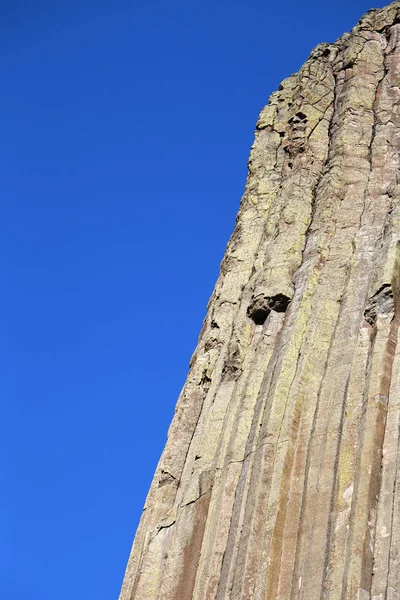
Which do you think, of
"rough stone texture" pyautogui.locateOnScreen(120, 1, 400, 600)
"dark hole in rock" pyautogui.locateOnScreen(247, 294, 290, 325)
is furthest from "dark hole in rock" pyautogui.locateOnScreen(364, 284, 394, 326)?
"dark hole in rock" pyautogui.locateOnScreen(247, 294, 290, 325)

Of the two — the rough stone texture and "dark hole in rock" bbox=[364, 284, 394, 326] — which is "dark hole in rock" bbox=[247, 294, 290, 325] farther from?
"dark hole in rock" bbox=[364, 284, 394, 326]

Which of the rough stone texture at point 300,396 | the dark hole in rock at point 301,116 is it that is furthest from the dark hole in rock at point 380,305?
the dark hole in rock at point 301,116

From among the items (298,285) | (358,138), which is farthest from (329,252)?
(358,138)

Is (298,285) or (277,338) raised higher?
(298,285)

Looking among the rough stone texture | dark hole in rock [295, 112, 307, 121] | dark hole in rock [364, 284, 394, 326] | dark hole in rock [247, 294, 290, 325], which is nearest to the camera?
the rough stone texture

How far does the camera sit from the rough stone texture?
581 inches

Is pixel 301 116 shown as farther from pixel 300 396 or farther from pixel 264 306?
pixel 300 396

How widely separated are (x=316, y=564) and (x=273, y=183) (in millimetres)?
11496

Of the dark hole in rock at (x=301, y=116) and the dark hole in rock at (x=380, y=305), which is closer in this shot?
the dark hole in rock at (x=380, y=305)

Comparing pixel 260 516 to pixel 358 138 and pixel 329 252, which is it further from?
pixel 358 138

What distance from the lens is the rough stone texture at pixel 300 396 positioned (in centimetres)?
1476

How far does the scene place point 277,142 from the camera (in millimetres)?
25406

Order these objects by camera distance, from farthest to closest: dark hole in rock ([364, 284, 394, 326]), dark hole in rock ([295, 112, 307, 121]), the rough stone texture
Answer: dark hole in rock ([295, 112, 307, 121]) → dark hole in rock ([364, 284, 394, 326]) → the rough stone texture

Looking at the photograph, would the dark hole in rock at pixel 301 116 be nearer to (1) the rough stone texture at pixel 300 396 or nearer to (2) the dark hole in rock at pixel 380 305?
(1) the rough stone texture at pixel 300 396
